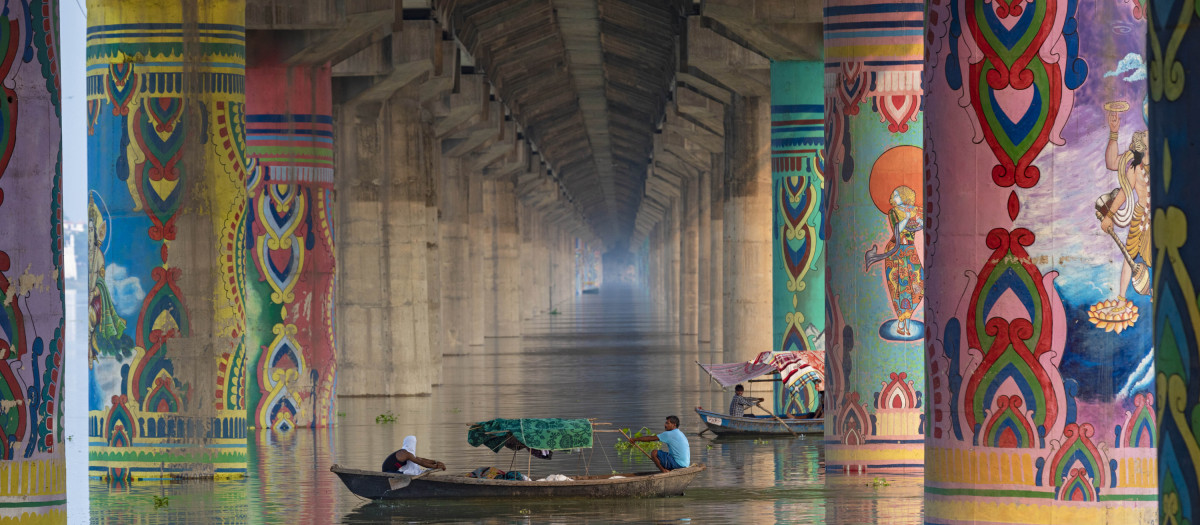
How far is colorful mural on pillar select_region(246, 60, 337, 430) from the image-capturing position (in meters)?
27.9

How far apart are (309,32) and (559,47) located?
2484 centimetres

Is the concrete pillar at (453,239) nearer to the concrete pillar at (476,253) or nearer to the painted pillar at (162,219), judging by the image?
the concrete pillar at (476,253)

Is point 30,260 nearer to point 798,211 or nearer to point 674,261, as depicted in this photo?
point 798,211

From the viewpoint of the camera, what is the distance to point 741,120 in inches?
1475

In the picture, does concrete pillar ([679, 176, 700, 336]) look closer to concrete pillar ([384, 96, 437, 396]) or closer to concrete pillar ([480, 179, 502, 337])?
concrete pillar ([480, 179, 502, 337])

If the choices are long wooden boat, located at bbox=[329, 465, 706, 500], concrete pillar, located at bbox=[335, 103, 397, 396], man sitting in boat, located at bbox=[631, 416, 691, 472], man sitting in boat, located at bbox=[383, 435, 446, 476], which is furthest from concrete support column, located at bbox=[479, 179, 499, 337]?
long wooden boat, located at bbox=[329, 465, 706, 500]

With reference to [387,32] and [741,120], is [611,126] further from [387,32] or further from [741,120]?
[387,32]

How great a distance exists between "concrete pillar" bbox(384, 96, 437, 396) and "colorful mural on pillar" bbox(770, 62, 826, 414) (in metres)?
8.81

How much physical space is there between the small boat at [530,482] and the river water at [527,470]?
0.50ft

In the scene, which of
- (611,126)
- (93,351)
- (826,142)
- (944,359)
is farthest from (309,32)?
(611,126)

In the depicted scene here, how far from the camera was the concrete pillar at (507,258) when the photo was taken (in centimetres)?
6781

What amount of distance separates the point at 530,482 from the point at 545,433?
902 mm

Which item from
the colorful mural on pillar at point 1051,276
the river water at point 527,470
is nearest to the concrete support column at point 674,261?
the river water at point 527,470

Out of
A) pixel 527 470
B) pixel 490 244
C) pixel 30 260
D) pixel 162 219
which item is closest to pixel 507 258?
pixel 490 244
